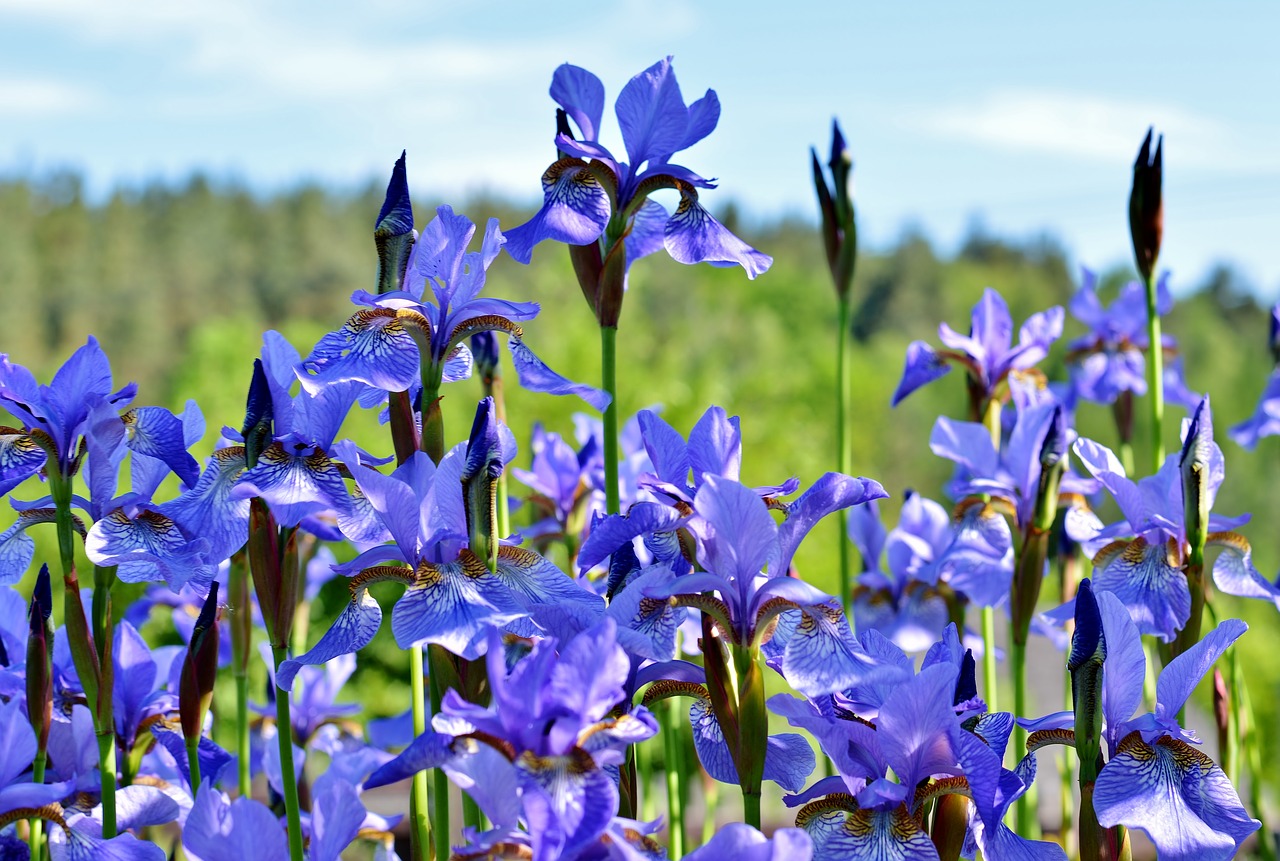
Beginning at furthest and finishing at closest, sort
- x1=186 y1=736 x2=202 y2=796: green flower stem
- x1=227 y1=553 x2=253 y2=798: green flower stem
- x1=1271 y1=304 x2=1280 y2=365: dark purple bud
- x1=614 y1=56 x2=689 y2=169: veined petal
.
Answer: x1=1271 y1=304 x2=1280 y2=365: dark purple bud
x1=227 y1=553 x2=253 y2=798: green flower stem
x1=614 y1=56 x2=689 y2=169: veined petal
x1=186 y1=736 x2=202 y2=796: green flower stem

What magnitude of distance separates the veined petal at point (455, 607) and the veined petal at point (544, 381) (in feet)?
0.80

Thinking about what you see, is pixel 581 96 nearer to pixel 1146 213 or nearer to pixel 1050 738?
pixel 1050 738

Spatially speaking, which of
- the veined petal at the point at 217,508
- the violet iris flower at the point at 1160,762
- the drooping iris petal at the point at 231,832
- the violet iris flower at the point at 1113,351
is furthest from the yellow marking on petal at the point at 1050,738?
the violet iris flower at the point at 1113,351

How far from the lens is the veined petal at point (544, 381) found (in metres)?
1.48

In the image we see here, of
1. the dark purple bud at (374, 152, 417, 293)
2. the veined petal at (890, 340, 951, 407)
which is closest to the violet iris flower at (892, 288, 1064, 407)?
the veined petal at (890, 340, 951, 407)

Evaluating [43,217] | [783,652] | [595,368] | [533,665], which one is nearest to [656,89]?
[783,652]

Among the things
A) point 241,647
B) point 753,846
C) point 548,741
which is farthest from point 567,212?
point 241,647

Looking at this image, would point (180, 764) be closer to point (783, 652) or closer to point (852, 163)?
point (783, 652)

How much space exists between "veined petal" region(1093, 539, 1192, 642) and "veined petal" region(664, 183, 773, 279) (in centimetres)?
76

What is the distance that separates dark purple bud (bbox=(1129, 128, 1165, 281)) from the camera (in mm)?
2352

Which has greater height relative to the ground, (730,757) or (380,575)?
(380,575)

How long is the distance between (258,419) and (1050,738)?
107 centimetres

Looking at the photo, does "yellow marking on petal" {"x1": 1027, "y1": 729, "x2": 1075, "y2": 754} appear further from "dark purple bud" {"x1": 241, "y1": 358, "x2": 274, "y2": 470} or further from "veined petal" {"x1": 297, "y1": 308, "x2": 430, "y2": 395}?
"dark purple bud" {"x1": 241, "y1": 358, "x2": 274, "y2": 470}

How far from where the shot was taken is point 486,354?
7.33ft
